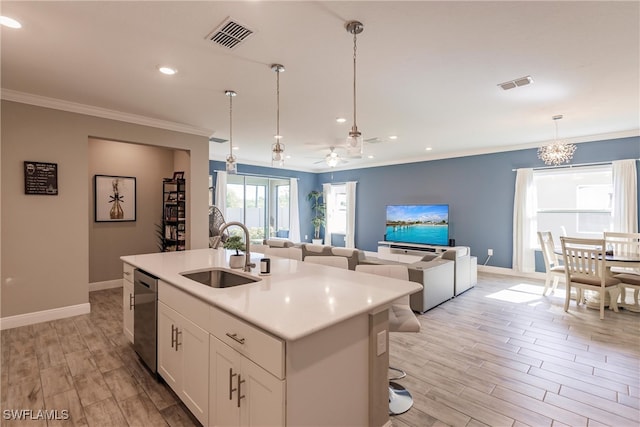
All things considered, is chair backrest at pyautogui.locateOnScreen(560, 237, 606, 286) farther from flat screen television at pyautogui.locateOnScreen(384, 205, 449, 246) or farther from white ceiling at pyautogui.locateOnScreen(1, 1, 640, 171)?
flat screen television at pyautogui.locateOnScreen(384, 205, 449, 246)

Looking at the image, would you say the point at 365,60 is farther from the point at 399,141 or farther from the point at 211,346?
the point at 399,141

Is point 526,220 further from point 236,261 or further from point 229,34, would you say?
point 229,34

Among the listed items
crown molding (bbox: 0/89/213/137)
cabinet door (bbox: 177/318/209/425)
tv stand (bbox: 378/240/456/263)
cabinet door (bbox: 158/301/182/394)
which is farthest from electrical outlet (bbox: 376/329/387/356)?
tv stand (bbox: 378/240/456/263)

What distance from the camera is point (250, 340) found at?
1398 millimetres

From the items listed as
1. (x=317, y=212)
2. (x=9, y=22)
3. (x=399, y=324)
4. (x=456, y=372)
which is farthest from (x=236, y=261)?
(x=317, y=212)

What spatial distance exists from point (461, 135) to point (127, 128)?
214 inches

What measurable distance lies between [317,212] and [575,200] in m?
6.56

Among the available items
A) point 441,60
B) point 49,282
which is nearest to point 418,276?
point 441,60

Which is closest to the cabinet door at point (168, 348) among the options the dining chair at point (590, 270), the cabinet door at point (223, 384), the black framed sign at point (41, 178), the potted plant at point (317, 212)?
the cabinet door at point (223, 384)

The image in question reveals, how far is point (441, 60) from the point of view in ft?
8.66

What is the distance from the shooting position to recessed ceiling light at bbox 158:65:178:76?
2807 mm

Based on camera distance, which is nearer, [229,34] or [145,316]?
[229,34]

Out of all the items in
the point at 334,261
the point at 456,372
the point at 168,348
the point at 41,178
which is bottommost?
the point at 456,372

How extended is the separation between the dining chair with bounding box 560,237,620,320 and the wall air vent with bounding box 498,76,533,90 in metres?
2.23
